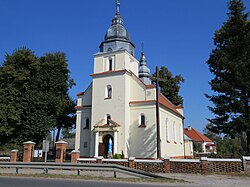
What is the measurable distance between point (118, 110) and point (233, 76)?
1169 cm

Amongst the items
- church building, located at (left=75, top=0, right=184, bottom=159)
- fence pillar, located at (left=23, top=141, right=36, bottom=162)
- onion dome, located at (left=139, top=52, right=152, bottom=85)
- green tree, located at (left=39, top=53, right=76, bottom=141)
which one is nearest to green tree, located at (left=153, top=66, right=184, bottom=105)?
onion dome, located at (left=139, top=52, right=152, bottom=85)

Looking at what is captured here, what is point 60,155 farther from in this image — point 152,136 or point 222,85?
point 222,85

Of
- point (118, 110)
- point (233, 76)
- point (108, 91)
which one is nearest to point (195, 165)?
point (233, 76)

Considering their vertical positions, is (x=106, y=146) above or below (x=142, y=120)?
below

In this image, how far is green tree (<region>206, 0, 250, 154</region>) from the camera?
19344mm

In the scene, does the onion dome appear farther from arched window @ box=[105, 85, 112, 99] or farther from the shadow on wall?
the shadow on wall

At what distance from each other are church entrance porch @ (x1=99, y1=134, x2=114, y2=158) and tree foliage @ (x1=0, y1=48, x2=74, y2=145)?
7785 millimetres

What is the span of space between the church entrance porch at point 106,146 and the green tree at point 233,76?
9.95 m

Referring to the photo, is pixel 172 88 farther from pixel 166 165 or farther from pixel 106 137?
pixel 166 165

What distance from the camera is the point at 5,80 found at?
92.7 feet

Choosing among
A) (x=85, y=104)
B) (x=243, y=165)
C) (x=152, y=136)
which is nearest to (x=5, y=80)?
(x=85, y=104)

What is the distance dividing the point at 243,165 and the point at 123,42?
19279 millimetres

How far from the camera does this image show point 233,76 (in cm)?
2006

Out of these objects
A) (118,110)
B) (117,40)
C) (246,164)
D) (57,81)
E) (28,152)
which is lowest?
(246,164)
